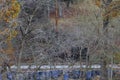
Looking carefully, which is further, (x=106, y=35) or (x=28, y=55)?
(x=106, y=35)

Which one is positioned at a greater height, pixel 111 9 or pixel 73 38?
pixel 111 9

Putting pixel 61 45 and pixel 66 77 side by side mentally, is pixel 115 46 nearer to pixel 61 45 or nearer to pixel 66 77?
pixel 66 77

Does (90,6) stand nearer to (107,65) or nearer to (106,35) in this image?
(106,35)

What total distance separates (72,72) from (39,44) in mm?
3767

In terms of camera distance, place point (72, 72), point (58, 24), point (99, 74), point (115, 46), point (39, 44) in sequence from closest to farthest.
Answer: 1. point (39, 44)
2. point (72, 72)
3. point (115, 46)
4. point (99, 74)
5. point (58, 24)

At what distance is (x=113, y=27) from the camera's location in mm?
19547

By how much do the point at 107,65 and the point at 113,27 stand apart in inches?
99.4

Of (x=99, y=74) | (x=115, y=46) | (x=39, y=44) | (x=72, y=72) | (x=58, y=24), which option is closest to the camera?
(x=39, y=44)

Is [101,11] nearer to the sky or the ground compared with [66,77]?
nearer to the sky

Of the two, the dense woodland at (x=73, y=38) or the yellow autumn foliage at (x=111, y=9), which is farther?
the yellow autumn foliage at (x=111, y=9)

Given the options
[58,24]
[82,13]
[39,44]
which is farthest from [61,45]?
[58,24]

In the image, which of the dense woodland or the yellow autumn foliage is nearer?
the dense woodland

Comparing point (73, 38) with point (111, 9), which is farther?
point (111, 9)

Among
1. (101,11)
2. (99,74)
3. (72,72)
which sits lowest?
(99,74)
